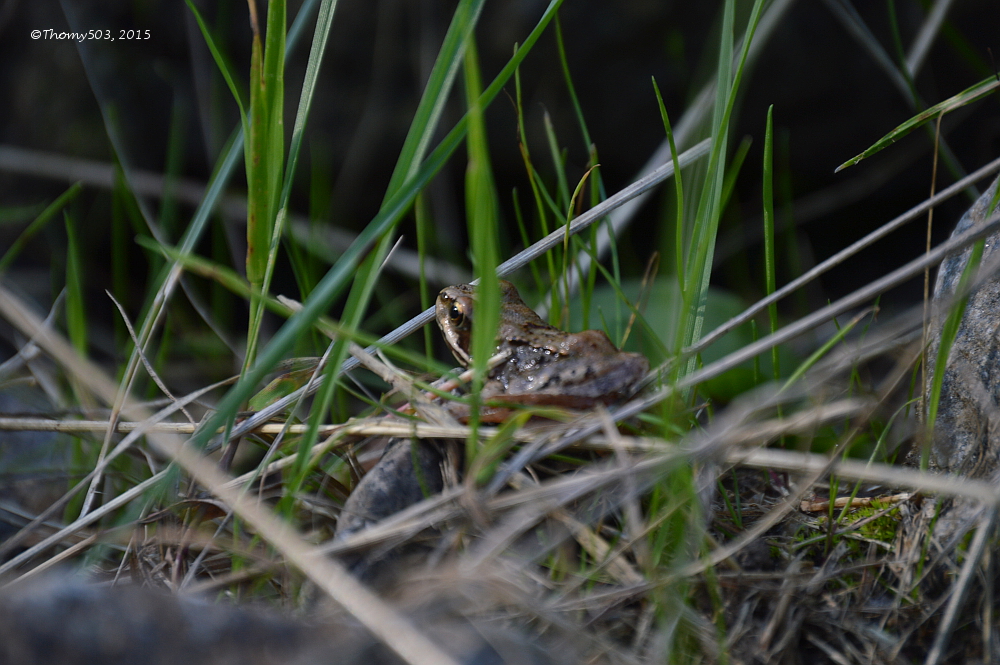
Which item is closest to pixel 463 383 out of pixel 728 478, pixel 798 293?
pixel 728 478

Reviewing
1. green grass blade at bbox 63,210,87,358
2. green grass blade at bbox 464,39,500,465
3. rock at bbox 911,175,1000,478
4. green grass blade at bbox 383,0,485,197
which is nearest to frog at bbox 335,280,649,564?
green grass blade at bbox 464,39,500,465

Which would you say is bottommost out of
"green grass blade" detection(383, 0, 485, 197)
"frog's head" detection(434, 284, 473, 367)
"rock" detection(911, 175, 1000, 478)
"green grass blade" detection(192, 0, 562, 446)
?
"rock" detection(911, 175, 1000, 478)

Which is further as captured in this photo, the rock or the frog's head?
the frog's head

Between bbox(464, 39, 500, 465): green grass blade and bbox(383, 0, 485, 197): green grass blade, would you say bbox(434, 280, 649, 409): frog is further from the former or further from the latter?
bbox(464, 39, 500, 465): green grass blade

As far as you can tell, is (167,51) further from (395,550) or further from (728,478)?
(728,478)

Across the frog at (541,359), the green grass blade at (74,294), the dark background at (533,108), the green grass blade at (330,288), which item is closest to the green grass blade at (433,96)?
the green grass blade at (330,288)

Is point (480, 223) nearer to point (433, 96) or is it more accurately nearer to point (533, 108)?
point (433, 96)

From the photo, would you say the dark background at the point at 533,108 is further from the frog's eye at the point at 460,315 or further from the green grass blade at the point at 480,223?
the green grass blade at the point at 480,223
